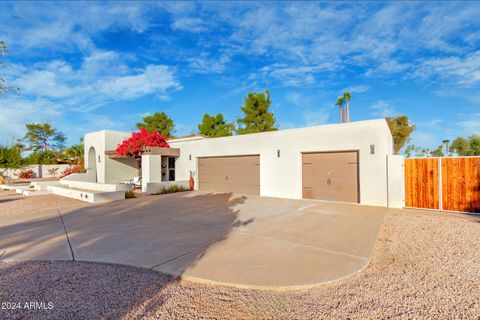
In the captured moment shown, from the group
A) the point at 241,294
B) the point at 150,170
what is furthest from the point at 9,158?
the point at 241,294

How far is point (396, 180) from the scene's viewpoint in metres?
8.34

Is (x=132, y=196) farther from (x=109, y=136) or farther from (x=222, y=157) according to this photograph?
(x=109, y=136)

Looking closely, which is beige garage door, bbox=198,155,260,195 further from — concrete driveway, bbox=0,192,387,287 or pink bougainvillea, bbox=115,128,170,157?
concrete driveway, bbox=0,192,387,287

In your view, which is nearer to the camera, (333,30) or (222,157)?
(333,30)

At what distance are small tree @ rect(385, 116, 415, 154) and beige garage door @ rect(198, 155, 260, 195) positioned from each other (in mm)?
24140

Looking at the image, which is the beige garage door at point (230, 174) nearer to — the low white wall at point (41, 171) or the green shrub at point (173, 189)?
the green shrub at point (173, 189)

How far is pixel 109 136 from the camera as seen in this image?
15531mm

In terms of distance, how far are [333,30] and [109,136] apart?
14718 millimetres

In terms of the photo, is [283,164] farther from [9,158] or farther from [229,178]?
[9,158]

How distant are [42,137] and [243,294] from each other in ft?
146

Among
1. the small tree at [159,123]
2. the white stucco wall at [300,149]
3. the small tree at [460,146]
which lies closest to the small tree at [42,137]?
the small tree at [159,123]

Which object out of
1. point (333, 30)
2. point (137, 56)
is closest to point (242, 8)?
point (333, 30)

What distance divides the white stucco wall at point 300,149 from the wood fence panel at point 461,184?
1.73 m

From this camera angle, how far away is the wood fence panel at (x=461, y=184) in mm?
7320
